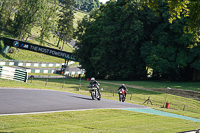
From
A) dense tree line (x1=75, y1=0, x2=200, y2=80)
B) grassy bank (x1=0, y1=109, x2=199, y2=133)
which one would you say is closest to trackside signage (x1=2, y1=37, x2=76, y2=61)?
dense tree line (x1=75, y1=0, x2=200, y2=80)

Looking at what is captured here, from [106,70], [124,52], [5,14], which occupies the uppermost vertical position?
[5,14]

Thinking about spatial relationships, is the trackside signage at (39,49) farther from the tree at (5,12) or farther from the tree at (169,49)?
the tree at (5,12)

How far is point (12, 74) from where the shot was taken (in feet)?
100

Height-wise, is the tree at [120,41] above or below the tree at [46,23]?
below

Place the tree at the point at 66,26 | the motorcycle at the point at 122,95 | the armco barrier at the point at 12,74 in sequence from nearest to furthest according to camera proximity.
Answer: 1. the motorcycle at the point at 122,95
2. the armco barrier at the point at 12,74
3. the tree at the point at 66,26

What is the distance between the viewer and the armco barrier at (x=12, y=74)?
96.8 feet

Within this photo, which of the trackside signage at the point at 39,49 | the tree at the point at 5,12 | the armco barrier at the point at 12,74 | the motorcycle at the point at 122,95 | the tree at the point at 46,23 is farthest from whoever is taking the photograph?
the tree at the point at 46,23

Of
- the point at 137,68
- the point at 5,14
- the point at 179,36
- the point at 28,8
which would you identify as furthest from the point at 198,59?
the point at 5,14

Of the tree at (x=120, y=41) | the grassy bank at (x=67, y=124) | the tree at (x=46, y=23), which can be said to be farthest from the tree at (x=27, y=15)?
the grassy bank at (x=67, y=124)

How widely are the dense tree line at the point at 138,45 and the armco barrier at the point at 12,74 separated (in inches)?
921

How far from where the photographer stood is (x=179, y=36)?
4900 cm

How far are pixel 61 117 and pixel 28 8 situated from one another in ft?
251

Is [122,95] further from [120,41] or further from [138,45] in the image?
[138,45]

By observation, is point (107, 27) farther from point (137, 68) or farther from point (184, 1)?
point (184, 1)
